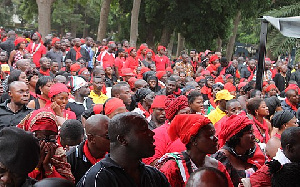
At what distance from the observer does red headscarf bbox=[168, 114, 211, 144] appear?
3.88 meters

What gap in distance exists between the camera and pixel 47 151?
3305mm

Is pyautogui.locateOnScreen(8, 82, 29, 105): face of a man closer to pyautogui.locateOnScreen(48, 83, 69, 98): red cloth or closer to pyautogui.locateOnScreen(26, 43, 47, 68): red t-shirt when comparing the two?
pyautogui.locateOnScreen(48, 83, 69, 98): red cloth

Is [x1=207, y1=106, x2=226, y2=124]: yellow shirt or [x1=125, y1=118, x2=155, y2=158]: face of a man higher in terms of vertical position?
[x1=125, y1=118, x2=155, y2=158]: face of a man

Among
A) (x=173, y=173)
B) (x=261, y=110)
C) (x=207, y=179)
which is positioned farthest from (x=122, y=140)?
(x=261, y=110)

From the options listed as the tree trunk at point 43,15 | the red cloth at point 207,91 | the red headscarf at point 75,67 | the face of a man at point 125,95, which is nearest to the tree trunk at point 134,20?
the tree trunk at point 43,15

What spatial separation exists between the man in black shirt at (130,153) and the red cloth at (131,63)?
10551 millimetres

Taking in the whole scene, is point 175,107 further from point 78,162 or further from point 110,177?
point 110,177

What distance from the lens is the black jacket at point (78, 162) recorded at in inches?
154

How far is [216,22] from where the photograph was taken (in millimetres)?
25062

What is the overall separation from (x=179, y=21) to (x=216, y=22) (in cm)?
226

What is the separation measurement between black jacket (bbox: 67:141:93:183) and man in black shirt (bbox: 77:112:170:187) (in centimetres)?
103

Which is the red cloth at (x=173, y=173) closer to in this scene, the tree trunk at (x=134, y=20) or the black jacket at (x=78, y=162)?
the black jacket at (x=78, y=162)

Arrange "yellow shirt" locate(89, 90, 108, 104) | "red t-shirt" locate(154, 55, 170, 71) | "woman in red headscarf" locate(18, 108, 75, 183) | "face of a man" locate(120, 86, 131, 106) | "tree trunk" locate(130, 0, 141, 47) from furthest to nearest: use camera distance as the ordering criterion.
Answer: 1. "tree trunk" locate(130, 0, 141, 47)
2. "red t-shirt" locate(154, 55, 170, 71)
3. "yellow shirt" locate(89, 90, 108, 104)
4. "face of a man" locate(120, 86, 131, 106)
5. "woman in red headscarf" locate(18, 108, 75, 183)

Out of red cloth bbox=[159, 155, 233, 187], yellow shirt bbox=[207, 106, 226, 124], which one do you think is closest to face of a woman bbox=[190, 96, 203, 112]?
yellow shirt bbox=[207, 106, 226, 124]
